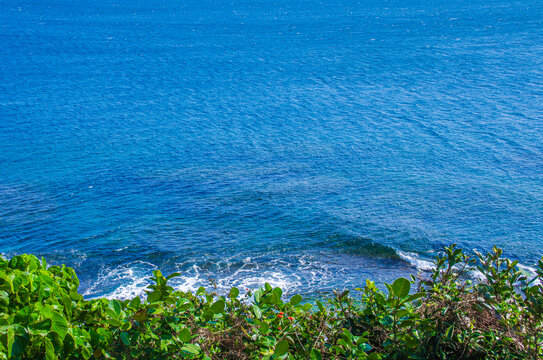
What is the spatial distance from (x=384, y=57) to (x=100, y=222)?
28819mm

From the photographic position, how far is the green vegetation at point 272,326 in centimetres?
453

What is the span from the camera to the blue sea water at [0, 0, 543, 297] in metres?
15.8

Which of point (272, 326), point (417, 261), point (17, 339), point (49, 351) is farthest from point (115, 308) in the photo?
point (417, 261)

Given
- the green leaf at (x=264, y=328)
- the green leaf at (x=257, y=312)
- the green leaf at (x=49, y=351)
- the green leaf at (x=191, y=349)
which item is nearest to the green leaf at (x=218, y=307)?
the green leaf at (x=257, y=312)

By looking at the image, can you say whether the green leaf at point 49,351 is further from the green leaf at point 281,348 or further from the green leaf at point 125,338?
the green leaf at point 281,348

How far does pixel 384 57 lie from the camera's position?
1564 inches

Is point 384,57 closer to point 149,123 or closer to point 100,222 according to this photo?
point 149,123

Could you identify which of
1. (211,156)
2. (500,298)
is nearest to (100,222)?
(211,156)

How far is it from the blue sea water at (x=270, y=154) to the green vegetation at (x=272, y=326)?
28.5 ft

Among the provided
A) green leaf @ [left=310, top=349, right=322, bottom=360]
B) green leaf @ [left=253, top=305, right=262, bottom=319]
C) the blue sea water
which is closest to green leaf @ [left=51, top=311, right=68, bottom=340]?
green leaf @ [left=253, top=305, right=262, bottom=319]

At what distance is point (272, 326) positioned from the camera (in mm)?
5230

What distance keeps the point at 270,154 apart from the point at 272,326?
18.3 meters

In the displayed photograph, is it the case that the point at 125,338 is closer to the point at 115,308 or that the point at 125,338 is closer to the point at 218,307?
the point at 115,308

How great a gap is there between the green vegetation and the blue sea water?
341 inches
